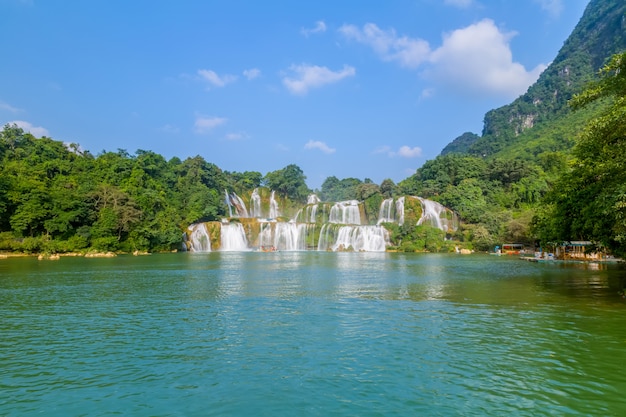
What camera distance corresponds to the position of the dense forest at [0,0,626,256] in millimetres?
12086

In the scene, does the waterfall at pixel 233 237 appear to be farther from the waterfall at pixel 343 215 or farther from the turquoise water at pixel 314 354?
the turquoise water at pixel 314 354

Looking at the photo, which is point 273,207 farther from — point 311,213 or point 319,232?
point 319,232

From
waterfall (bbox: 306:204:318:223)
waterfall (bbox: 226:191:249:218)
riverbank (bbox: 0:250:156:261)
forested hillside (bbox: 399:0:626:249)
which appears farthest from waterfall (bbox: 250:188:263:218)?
riverbank (bbox: 0:250:156:261)

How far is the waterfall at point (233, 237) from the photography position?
50.1m

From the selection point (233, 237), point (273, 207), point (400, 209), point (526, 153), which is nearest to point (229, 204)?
point (273, 207)

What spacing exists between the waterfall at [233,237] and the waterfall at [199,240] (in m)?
1.77

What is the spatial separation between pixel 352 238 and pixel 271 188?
22.7m

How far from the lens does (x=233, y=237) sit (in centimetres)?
5022

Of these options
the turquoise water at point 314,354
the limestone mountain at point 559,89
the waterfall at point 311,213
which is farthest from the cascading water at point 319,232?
the limestone mountain at point 559,89

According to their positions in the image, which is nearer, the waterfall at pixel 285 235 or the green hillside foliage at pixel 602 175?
the green hillside foliage at pixel 602 175

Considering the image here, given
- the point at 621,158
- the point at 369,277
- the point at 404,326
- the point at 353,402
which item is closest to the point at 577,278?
the point at 369,277

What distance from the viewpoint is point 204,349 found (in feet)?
24.5

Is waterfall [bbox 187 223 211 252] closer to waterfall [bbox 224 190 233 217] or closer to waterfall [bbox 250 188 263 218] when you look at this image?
waterfall [bbox 224 190 233 217]

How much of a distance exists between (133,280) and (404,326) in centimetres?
1372
